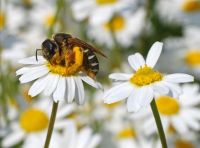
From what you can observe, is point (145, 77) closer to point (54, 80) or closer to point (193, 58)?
point (54, 80)

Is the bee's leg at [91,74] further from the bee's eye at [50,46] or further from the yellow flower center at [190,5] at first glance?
the yellow flower center at [190,5]

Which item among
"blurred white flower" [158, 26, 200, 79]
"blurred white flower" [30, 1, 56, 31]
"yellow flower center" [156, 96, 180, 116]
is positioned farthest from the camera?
"blurred white flower" [30, 1, 56, 31]

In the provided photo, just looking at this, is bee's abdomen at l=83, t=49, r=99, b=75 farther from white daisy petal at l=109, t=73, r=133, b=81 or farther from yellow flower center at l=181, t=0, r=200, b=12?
yellow flower center at l=181, t=0, r=200, b=12

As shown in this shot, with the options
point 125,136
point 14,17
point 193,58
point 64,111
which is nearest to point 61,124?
point 64,111

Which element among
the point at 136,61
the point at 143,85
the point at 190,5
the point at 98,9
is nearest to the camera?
the point at 143,85

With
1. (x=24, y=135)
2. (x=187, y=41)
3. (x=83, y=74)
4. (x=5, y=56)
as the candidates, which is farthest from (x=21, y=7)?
(x=83, y=74)

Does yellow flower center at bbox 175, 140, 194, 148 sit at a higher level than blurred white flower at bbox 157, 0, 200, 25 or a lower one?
lower

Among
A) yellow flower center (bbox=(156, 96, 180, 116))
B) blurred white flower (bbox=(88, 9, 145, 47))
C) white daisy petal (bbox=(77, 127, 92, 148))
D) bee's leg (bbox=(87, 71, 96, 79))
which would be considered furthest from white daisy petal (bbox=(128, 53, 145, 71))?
blurred white flower (bbox=(88, 9, 145, 47))
